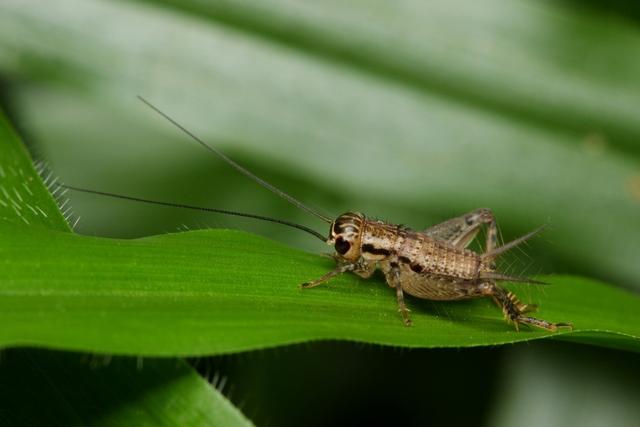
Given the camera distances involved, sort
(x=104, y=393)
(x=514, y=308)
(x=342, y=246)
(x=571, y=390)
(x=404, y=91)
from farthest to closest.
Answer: (x=404, y=91) → (x=571, y=390) → (x=342, y=246) → (x=514, y=308) → (x=104, y=393)

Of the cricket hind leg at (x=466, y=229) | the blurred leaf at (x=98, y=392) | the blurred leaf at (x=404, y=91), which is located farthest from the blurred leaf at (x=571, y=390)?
the blurred leaf at (x=98, y=392)

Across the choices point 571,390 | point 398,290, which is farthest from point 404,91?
point 571,390

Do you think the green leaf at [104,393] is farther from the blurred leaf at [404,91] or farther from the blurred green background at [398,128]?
the blurred leaf at [404,91]

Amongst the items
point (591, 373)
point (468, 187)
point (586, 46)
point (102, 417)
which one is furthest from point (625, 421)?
point (102, 417)

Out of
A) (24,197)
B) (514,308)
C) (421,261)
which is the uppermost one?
(421,261)

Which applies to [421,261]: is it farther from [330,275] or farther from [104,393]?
[104,393]

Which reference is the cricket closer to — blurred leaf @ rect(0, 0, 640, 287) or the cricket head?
the cricket head

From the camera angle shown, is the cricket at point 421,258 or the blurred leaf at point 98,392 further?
the cricket at point 421,258
